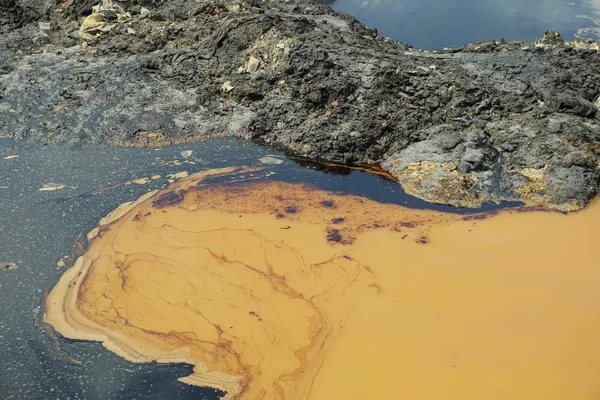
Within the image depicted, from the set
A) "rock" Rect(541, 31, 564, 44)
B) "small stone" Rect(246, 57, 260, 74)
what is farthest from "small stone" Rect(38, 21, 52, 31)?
"rock" Rect(541, 31, 564, 44)

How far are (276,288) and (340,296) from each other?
2.13 ft

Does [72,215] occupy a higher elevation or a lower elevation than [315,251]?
lower

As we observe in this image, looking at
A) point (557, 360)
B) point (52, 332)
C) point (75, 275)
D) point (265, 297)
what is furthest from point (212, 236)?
point (557, 360)

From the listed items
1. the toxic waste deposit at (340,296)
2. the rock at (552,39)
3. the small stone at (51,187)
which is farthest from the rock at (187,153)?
the rock at (552,39)

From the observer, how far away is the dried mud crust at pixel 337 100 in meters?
6.48

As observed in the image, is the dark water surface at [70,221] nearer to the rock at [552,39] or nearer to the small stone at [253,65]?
the small stone at [253,65]

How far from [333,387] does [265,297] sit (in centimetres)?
117

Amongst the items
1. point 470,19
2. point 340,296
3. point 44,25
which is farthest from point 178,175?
point 470,19

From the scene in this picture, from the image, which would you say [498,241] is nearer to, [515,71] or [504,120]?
[504,120]

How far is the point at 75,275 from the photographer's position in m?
4.88

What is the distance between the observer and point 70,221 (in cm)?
553

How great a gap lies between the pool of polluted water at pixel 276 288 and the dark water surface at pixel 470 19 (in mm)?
5974

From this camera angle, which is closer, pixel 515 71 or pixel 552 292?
pixel 552 292

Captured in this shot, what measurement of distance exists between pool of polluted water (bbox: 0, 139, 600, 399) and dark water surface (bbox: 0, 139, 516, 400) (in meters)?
0.02
